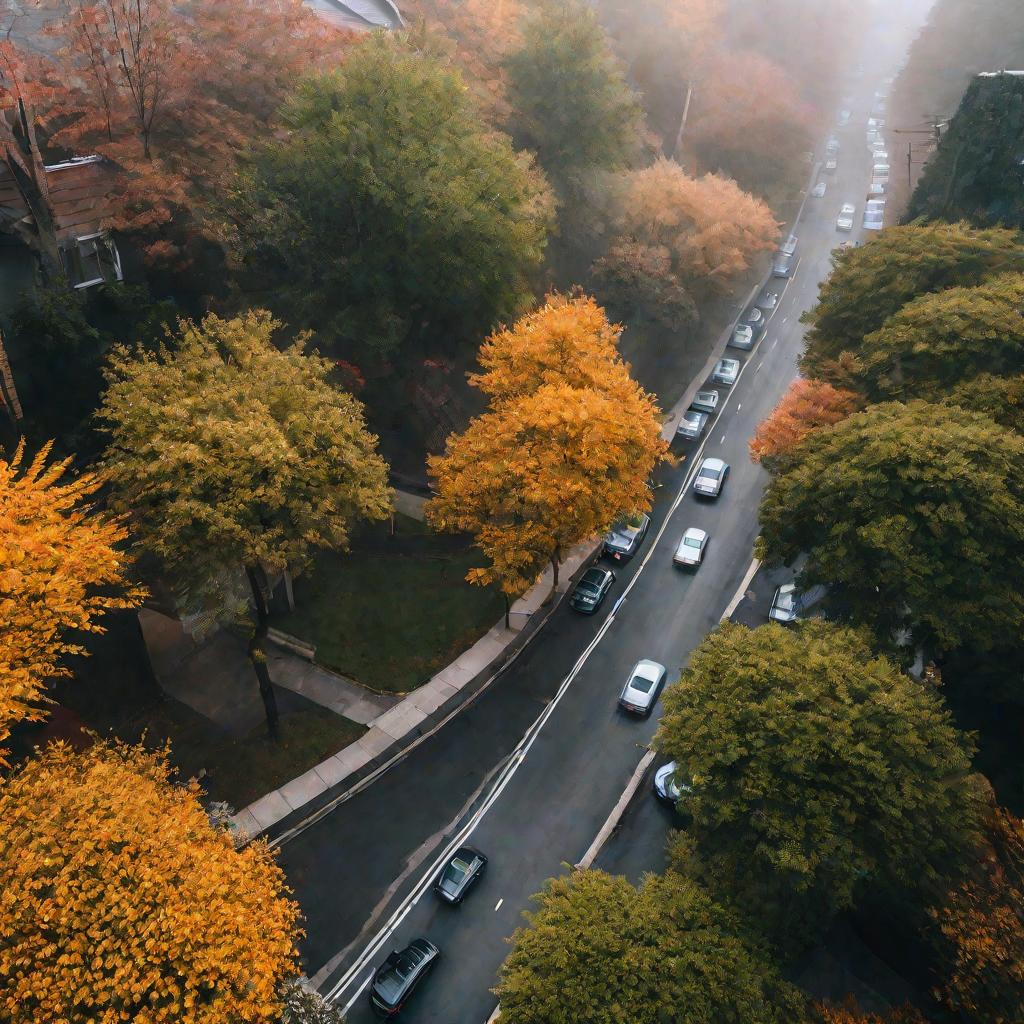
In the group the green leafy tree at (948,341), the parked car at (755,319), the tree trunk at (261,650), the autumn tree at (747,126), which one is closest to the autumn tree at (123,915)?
the tree trunk at (261,650)

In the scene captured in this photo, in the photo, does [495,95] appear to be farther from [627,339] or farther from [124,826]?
[124,826]

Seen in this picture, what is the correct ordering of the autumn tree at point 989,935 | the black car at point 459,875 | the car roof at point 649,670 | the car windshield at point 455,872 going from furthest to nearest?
1. the car roof at point 649,670
2. the car windshield at point 455,872
3. the black car at point 459,875
4. the autumn tree at point 989,935

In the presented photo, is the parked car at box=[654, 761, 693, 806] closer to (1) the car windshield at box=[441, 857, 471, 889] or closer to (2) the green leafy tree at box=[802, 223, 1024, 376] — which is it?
(1) the car windshield at box=[441, 857, 471, 889]

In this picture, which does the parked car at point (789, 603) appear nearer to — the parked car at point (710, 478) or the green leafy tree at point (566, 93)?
the parked car at point (710, 478)

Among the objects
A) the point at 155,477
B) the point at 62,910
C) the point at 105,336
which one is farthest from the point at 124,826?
the point at 105,336

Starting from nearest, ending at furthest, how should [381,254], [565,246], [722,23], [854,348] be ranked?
[381,254] < [854,348] < [565,246] < [722,23]

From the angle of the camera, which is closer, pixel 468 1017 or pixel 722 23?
pixel 468 1017
